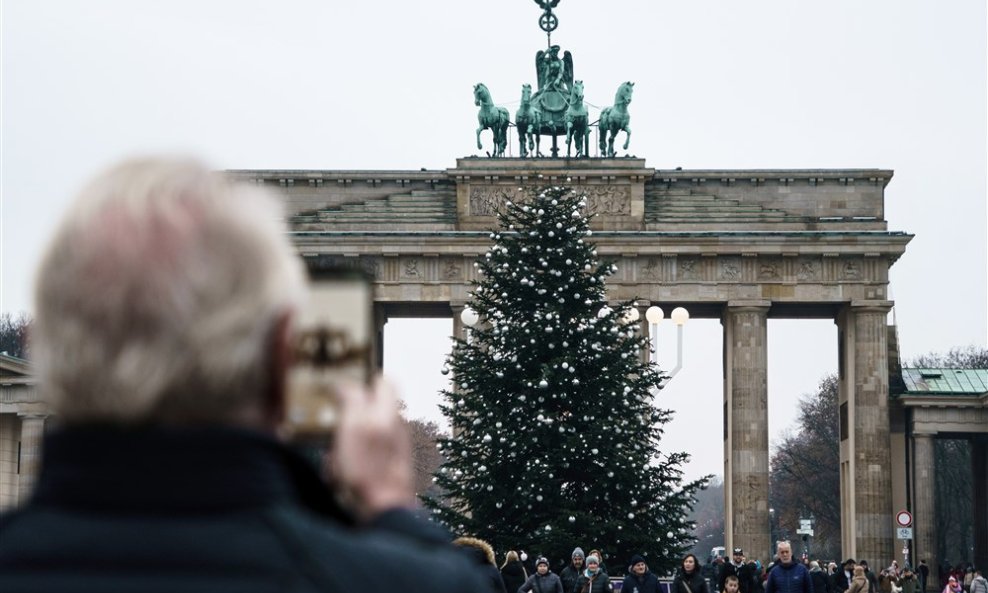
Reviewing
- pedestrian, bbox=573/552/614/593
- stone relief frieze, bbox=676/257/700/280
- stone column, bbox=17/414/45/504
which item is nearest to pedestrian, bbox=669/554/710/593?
pedestrian, bbox=573/552/614/593

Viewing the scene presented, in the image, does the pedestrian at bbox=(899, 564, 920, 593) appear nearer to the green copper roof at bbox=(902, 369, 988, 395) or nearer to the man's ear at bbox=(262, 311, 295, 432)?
the green copper roof at bbox=(902, 369, 988, 395)

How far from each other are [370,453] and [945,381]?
82.2 m

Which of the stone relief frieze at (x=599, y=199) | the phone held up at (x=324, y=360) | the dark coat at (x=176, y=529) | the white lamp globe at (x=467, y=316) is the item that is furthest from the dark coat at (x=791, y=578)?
the stone relief frieze at (x=599, y=199)

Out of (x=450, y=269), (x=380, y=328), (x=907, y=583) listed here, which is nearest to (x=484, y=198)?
(x=450, y=269)

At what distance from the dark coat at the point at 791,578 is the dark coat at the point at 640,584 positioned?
2531 millimetres

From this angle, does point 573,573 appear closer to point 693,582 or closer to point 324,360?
point 693,582

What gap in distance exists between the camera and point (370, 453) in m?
2.66

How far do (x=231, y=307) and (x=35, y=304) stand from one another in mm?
274

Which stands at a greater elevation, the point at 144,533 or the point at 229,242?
the point at 229,242

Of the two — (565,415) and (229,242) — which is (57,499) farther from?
(565,415)

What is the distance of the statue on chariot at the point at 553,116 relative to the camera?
79312 millimetres

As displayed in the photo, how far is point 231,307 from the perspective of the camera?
96.1 inches

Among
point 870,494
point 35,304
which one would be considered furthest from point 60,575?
point 870,494

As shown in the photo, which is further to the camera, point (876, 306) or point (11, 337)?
point (11, 337)
